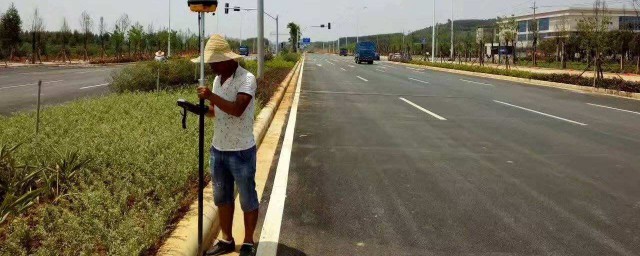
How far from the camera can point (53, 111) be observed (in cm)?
906

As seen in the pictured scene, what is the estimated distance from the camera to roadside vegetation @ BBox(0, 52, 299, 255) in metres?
3.50

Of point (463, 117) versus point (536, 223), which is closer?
point (536, 223)

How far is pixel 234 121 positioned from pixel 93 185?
1.76 m

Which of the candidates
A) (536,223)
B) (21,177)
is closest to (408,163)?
(536,223)

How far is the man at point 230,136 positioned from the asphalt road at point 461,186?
46cm

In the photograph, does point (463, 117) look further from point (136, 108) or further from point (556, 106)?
point (136, 108)

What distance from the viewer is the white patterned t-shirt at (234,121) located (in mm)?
3539

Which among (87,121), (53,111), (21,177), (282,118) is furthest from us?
(282,118)

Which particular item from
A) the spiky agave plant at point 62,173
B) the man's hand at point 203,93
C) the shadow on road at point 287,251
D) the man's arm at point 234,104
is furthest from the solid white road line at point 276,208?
the spiky agave plant at point 62,173

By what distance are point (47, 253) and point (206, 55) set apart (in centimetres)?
155

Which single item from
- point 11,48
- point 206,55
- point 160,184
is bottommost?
point 160,184

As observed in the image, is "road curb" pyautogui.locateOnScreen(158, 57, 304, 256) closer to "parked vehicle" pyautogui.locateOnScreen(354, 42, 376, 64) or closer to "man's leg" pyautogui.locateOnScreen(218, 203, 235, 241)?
"man's leg" pyautogui.locateOnScreen(218, 203, 235, 241)

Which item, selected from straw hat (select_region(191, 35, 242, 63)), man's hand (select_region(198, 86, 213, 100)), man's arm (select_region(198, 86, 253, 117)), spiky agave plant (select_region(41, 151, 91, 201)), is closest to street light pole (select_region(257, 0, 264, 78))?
spiky agave plant (select_region(41, 151, 91, 201))

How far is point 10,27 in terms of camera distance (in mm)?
38688
